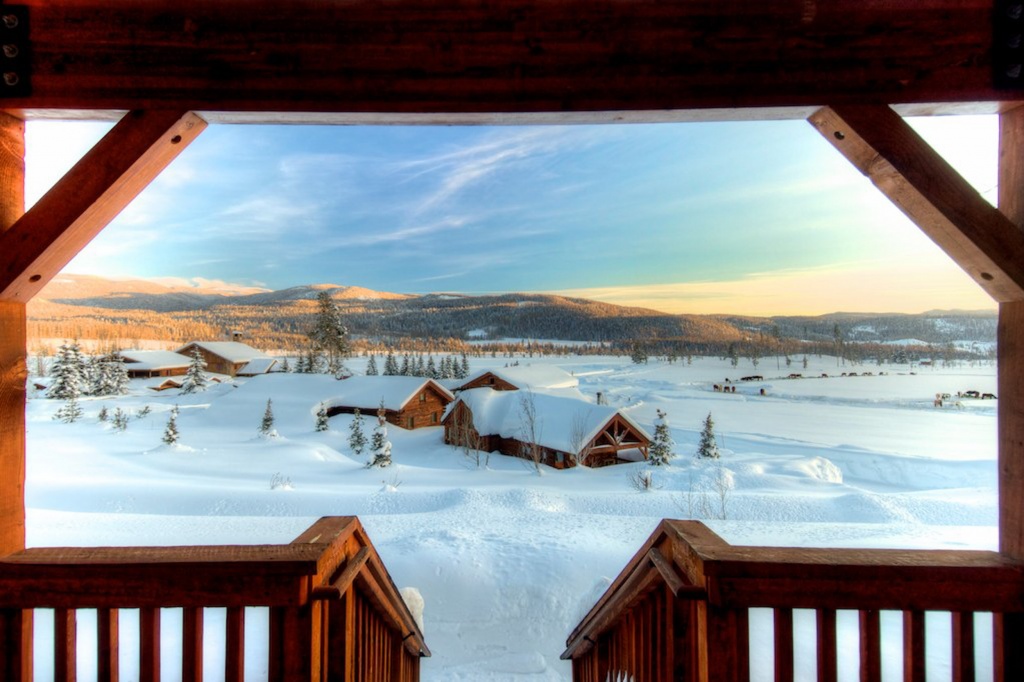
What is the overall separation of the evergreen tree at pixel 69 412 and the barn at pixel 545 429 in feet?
44.1

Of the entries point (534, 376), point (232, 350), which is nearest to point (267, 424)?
point (232, 350)

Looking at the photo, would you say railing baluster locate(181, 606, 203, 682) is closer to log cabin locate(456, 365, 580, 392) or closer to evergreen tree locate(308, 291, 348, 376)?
log cabin locate(456, 365, 580, 392)

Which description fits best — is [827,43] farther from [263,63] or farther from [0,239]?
[0,239]

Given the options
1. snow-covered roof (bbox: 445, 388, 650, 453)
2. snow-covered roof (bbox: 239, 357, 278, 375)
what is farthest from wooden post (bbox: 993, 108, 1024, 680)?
snow-covered roof (bbox: 239, 357, 278, 375)

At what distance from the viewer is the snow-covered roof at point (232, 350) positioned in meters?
23.5

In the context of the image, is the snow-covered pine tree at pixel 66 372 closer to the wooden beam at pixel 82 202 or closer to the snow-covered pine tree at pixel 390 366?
the snow-covered pine tree at pixel 390 366

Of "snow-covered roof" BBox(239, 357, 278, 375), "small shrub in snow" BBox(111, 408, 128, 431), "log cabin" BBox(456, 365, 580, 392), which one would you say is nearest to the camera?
"small shrub in snow" BBox(111, 408, 128, 431)

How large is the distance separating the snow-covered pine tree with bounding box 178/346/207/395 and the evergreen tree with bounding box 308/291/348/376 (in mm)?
4863

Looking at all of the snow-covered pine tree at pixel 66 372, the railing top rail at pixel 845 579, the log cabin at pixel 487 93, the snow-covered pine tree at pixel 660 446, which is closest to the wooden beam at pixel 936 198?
the log cabin at pixel 487 93

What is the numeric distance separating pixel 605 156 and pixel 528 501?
27.3ft

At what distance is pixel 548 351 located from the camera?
29188 millimetres

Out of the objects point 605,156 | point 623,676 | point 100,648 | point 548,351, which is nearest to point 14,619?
point 100,648

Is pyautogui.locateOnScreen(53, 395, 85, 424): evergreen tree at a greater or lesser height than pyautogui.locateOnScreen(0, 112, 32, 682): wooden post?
lesser

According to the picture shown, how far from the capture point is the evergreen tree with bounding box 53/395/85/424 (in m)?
17.2
